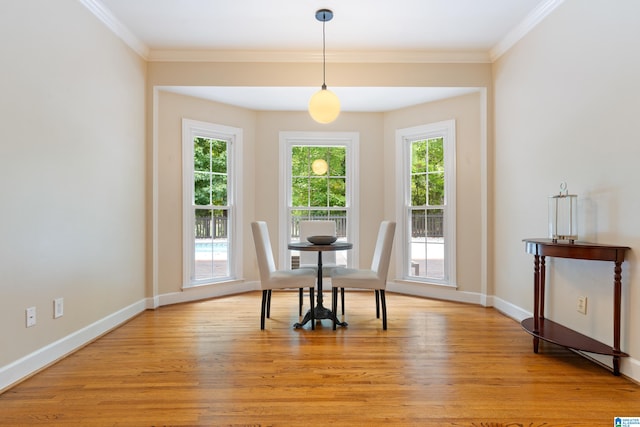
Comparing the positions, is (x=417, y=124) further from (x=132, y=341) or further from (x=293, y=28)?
(x=132, y=341)

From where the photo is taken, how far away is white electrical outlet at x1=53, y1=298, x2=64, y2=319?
2.62 metres

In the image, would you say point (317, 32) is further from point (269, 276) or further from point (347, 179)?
point (269, 276)

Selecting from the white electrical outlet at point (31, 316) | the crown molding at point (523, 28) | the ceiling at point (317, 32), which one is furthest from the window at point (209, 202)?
the crown molding at point (523, 28)

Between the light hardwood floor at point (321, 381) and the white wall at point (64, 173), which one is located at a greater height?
the white wall at point (64, 173)

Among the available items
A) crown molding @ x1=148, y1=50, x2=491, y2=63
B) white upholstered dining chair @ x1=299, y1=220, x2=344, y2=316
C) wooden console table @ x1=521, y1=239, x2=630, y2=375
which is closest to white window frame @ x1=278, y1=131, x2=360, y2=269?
white upholstered dining chair @ x1=299, y1=220, x2=344, y2=316

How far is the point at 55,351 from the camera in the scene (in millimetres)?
2619

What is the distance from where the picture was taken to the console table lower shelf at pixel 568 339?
2.34 metres

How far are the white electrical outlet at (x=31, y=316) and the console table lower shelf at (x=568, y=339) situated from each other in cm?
328

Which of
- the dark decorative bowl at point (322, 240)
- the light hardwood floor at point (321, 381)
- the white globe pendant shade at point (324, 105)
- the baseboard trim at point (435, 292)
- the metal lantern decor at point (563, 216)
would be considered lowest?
the light hardwood floor at point (321, 381)

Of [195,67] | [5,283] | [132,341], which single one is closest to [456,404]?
[132,341]

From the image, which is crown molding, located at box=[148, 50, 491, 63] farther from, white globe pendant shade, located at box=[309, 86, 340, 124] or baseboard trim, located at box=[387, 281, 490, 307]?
baseboard trim, located at box=[387, 281, 490, 307]

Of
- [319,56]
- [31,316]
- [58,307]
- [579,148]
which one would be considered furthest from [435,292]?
[31,316]

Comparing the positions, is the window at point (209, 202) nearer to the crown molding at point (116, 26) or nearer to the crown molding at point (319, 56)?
the crown molding at point (319, 56)

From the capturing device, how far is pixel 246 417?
1.88 metres
